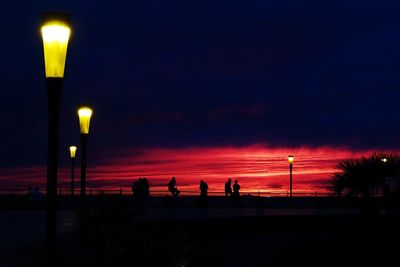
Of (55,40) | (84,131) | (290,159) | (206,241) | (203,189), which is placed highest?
(55,40)

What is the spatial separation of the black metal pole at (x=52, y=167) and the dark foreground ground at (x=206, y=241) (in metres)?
0.78

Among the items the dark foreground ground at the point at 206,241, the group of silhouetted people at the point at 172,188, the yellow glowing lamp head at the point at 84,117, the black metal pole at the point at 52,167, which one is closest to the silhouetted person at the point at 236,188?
the group of silhouetted people at the point at 172,188

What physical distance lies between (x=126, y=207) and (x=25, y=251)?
3053 millimetres

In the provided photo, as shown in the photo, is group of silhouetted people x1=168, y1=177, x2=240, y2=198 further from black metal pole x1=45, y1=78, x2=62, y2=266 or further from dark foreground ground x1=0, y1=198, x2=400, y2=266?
black metal pole x1=45, y1=78, x2=62, y2=266

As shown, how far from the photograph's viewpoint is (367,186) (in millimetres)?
25250

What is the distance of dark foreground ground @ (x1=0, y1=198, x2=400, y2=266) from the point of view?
31.1 ft

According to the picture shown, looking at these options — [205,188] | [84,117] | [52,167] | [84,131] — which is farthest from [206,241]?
[205,188]

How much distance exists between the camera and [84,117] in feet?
57.9

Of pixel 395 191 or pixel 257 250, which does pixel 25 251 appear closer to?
pixel 257 250

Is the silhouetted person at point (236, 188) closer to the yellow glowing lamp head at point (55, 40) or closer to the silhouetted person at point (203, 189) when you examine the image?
the silhouetted person at point (203, 189)

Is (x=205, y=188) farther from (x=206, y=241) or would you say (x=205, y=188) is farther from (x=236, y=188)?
(x=206, y=241)

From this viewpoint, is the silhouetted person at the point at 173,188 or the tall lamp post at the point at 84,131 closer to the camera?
the tall lamp post at the point at 84,131

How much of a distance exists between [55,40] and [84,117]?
827 centimetres

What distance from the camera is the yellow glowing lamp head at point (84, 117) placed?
57.2ft
